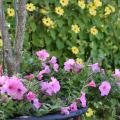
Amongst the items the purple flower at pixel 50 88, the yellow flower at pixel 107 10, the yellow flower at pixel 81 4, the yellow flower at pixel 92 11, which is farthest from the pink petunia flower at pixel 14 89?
the yellow flower at pixel 107 10

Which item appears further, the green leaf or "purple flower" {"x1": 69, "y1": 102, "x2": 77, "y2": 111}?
the green leaf

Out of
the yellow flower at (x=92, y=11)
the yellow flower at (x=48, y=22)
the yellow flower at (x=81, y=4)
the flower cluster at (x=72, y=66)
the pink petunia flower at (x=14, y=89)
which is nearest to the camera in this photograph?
the pink petunia flower at (x=14, y=89)

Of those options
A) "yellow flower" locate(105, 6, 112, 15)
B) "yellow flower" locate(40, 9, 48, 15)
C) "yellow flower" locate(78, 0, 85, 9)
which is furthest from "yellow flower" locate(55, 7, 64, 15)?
"yellow flower" locate(105, 6, 112, 15)

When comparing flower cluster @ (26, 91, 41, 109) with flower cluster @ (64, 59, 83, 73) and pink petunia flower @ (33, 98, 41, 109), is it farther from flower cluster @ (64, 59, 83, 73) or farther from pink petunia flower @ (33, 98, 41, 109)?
flower cluster @ (64, 59, 83, 73)

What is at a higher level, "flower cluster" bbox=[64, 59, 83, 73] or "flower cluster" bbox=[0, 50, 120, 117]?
"flower cluster" bbox=[64, 59, 83, 73]

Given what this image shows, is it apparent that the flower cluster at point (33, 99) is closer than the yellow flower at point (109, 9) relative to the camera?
Yes

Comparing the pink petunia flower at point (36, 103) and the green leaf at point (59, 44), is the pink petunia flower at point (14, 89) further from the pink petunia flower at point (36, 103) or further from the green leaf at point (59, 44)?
the green leaf at point (59, 44)

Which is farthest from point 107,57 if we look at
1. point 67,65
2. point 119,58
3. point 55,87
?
point 55,87

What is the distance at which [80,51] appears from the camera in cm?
515

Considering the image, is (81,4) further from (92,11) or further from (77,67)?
(77,67)

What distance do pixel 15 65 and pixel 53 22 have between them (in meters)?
1.94

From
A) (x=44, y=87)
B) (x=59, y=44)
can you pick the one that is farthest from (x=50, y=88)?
(x=59, y=44)

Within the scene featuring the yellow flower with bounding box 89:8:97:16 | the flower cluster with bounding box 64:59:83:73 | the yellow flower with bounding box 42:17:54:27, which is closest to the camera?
the flower cluster with bounding box 64:59:83:73

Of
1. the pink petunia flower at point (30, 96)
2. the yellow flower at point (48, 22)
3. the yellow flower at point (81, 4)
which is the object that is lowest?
the pink petunia flower at point (30, 96)
